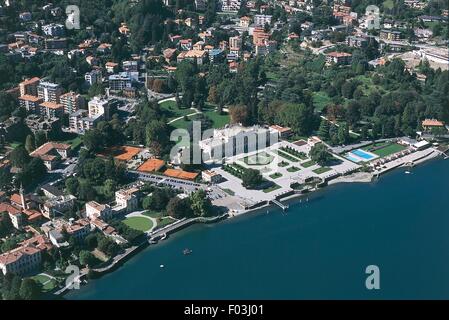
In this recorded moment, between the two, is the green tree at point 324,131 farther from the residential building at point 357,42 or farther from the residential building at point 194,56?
the residential building at point 357,42

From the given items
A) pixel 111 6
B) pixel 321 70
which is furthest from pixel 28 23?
pixel 321 70

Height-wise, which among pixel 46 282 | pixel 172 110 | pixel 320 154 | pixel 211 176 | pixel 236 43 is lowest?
pixel 46 282

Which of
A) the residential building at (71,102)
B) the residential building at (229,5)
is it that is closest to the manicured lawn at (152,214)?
the residential building at (71,102)

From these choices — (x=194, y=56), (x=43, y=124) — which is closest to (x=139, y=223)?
(x=43, y=124)

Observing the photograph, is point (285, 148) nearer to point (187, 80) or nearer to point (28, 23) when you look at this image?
point (187, 80)

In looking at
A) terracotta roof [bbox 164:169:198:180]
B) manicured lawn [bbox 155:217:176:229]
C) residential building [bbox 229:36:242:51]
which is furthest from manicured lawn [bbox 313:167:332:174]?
residential building [bbox 229:36:242:51]

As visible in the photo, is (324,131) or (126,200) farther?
(324,131)

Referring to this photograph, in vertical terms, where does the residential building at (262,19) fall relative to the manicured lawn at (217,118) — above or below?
above

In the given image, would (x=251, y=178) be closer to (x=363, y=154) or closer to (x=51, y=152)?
(x=363, y=154)
